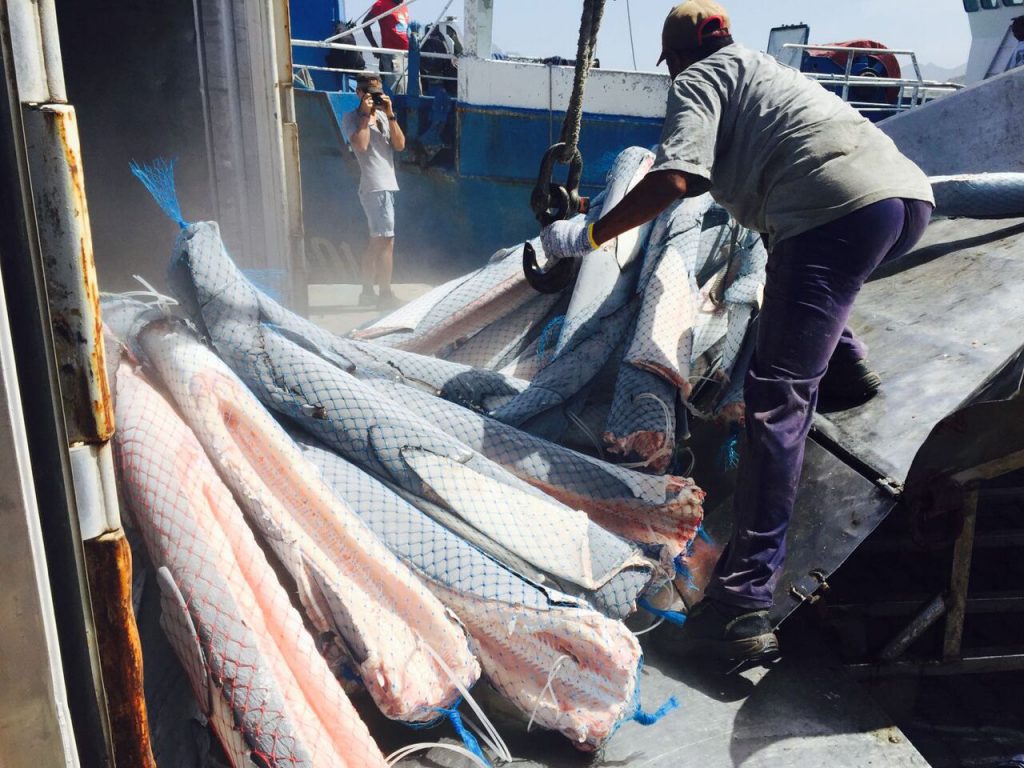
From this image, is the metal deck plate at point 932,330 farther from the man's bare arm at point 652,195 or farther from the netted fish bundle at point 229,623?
the netted fish bundle at point 229,623

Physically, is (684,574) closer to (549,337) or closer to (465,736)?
(465,736)

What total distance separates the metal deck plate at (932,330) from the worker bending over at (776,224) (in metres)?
0.36

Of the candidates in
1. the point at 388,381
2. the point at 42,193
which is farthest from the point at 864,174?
the point at 42,193

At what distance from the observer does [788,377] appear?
7.30 feet

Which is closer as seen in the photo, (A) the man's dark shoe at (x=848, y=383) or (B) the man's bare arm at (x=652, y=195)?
(B) the man's bare arm at (x=652, y=195)

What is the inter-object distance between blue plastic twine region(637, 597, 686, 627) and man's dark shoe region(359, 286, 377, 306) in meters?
5.13

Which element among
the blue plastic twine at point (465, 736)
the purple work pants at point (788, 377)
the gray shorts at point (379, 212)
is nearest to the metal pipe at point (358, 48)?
the gray shorts at point (379, 212)

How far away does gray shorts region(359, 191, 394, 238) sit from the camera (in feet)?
22.0

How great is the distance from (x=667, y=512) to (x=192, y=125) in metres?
2.83

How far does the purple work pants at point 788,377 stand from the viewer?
219 cm

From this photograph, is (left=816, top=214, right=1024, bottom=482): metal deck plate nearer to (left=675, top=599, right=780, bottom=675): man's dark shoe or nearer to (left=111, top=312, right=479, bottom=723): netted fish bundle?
(left=675, top=599, right=780, bottom=675): man's dark shoe

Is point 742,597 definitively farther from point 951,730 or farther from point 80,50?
point 80,50

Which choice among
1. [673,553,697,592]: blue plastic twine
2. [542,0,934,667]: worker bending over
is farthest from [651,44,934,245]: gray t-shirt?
[673,553,697,592]: blue plastic twine

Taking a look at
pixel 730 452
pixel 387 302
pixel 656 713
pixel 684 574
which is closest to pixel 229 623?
pixel 656 713
